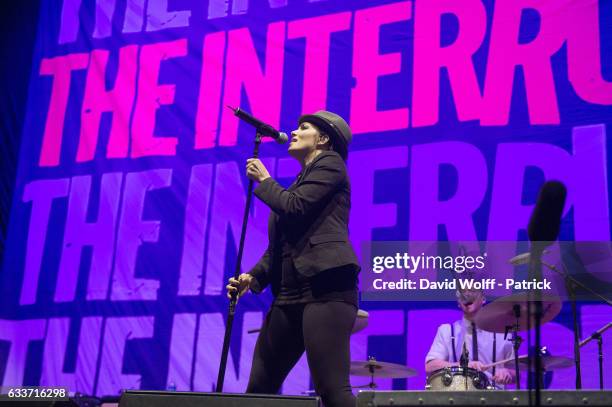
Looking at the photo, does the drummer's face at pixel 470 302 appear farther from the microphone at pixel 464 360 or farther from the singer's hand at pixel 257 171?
the singer's hand at pixel 257 171

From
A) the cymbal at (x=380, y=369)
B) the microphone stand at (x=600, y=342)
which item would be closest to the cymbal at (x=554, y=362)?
the microphone stand at (x=600, y=342)

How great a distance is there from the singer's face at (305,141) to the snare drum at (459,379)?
187 cm

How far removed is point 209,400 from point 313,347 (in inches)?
19.6

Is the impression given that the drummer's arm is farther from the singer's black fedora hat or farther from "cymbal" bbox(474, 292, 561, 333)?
the singer's black fedora hat

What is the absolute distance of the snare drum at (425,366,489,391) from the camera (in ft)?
13.5

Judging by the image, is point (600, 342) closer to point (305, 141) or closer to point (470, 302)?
point (470, 302)

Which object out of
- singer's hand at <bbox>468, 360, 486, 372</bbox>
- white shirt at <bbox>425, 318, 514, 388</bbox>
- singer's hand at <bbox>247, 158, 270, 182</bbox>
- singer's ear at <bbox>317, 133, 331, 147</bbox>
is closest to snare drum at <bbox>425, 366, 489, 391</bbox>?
singer's hand at <bbox>468, 360, 486, 372</bbox>

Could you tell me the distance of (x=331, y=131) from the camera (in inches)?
116

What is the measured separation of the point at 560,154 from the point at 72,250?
3834mm

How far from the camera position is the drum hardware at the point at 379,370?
174 inches

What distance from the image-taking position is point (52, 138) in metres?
6.38

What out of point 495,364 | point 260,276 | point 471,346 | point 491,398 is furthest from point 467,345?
point 491,398

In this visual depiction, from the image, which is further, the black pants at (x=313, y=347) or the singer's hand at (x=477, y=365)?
the singer's hand at (x=477, y=365)

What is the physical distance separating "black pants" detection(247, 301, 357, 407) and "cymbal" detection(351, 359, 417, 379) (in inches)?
72.9
